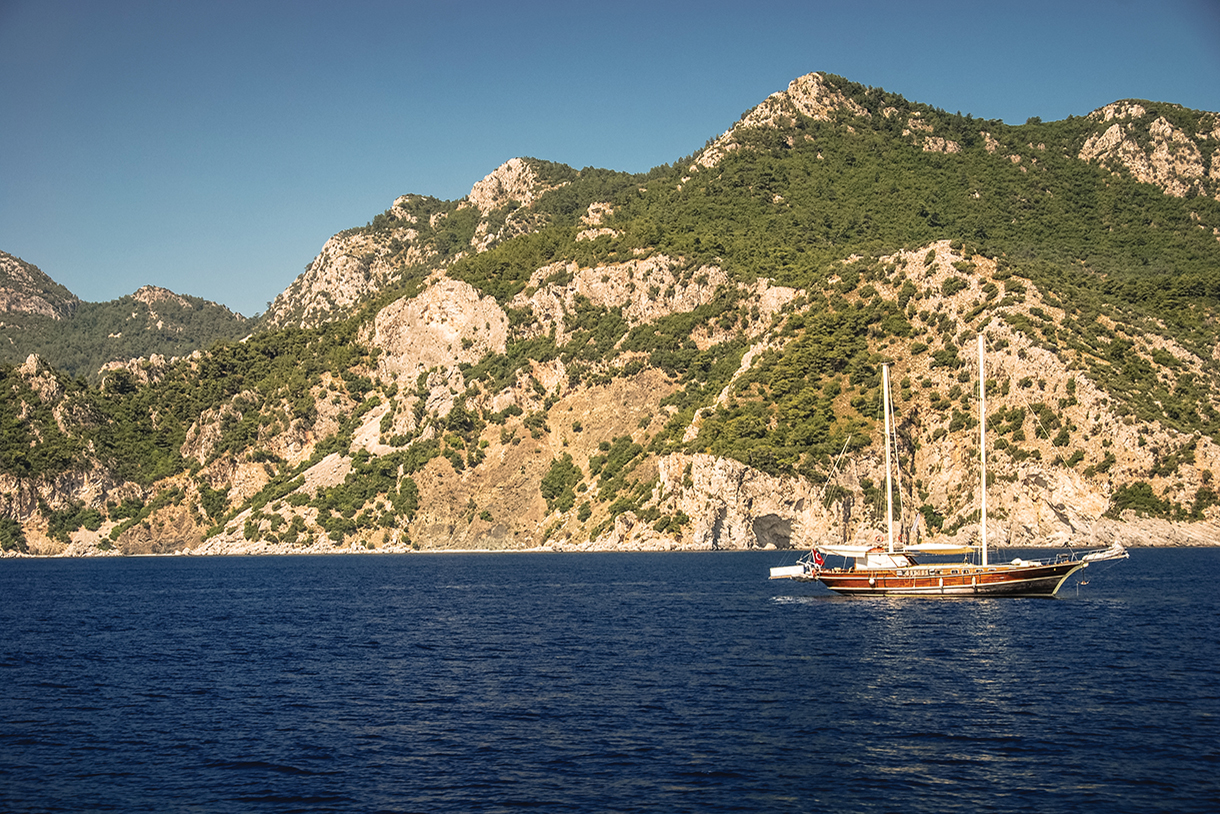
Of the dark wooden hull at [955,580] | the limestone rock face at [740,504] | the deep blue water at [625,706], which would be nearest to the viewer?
the deep blue water at [625,706]

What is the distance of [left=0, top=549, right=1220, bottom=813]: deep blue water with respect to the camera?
29375 millimetres

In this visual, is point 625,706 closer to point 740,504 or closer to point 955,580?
point 955,580

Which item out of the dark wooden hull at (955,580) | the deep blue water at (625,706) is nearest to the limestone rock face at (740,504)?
the dark wooden hull at (955,580)

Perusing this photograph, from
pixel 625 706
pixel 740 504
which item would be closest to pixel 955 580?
pixel 625 706

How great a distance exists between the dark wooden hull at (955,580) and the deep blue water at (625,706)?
6.50ft

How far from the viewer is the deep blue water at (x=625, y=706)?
2938 centimetres

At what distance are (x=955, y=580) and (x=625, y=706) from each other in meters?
50.2

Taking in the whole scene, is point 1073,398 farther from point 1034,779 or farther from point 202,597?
point 1034,779

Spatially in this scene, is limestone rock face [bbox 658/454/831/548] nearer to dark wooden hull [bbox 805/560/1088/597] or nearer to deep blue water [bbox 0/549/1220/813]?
dark wooden hull [bbox 805/560/1088/597]

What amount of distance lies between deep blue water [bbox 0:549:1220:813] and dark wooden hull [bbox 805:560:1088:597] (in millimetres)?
1982

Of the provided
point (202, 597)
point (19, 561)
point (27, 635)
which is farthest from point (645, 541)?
point (19, 561)

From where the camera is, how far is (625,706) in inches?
1604

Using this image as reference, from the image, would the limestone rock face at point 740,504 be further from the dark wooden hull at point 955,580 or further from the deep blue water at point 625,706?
the deep blue water at point 625,706

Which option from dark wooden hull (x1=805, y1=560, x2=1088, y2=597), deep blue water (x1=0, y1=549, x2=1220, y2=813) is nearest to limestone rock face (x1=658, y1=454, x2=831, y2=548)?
dark wooden hull (x1=805, y1=560, x2=1088, y2=597)
